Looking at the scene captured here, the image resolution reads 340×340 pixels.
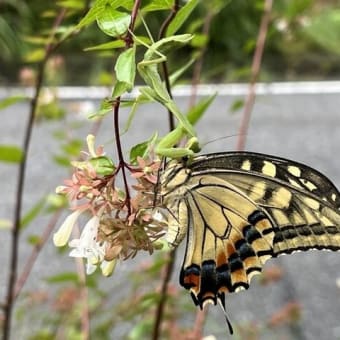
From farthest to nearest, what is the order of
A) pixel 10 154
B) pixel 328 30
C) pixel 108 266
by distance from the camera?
1. pixel 328 30
2. pixel 10 154
3. pixel 108 266

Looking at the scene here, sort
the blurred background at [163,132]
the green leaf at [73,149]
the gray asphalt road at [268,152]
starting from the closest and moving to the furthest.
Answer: the green leaf at [73,149] → the blurred background at [163,132] → the gray asphalt road at [268,152]

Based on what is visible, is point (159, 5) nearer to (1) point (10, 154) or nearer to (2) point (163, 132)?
→ (1) point (10, 154)

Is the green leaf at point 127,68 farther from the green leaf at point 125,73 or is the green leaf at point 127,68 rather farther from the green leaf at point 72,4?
the green leaf at point 72,4

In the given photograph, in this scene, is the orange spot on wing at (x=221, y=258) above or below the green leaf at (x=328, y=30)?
below

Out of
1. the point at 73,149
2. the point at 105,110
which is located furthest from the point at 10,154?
the point at 105,110

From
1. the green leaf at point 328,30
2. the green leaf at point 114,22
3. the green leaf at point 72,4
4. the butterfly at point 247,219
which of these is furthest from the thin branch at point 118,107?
the green leaf at point 328,30
